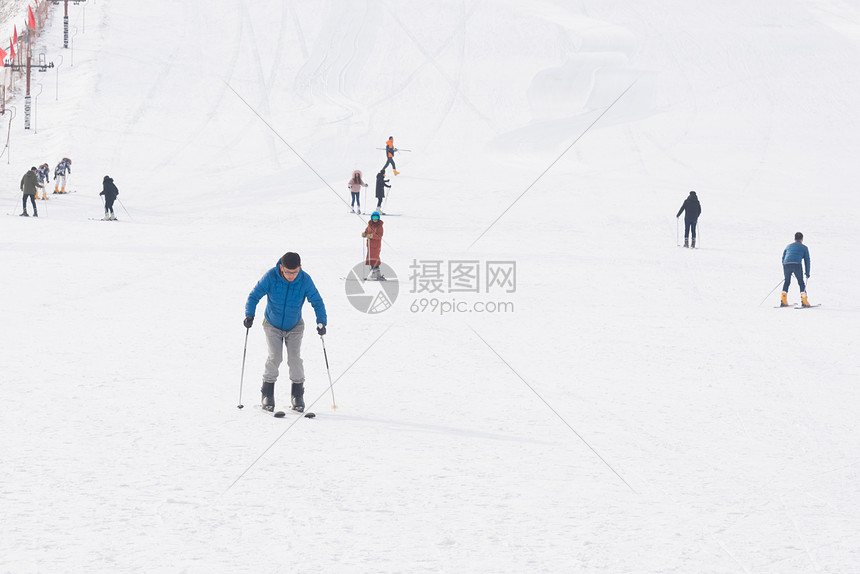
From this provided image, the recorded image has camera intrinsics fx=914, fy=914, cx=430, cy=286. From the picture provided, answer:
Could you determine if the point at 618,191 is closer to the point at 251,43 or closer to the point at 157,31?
the point at 251,43

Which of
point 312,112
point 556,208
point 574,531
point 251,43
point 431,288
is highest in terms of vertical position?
point 251,43

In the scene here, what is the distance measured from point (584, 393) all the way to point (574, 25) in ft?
120

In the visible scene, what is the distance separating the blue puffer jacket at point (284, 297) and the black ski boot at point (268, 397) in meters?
0.53

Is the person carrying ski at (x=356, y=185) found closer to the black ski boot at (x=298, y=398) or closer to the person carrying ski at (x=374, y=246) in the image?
→ the person carrying ski at (x=374, y=246)

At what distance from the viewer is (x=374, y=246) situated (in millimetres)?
Answer: 14273

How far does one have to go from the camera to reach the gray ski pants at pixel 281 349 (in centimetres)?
753

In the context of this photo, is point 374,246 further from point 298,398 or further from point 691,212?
point 691,212

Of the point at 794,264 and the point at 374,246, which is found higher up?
the point at 374,246

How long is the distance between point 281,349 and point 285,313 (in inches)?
12.4

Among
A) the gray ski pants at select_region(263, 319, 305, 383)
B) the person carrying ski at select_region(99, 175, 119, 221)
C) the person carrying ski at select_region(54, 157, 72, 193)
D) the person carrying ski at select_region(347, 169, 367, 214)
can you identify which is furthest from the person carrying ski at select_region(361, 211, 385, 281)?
the person carrying ski at select_region(54, 157, 72, 193)

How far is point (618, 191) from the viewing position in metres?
25.7

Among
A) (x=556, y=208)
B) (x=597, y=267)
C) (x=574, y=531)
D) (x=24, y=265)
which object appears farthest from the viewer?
(x=556, y=208)

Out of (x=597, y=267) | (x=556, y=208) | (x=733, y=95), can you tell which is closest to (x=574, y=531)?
(x=597, y=267)

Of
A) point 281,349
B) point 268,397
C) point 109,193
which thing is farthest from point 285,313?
point 109,193
